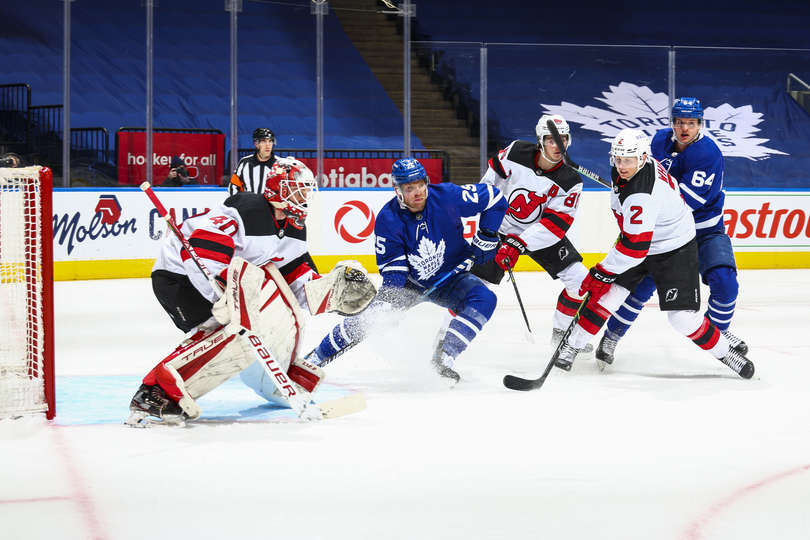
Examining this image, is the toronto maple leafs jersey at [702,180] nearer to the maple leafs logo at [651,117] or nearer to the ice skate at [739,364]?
the ice skate at [739,364]

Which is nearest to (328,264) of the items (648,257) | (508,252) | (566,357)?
(508,252)

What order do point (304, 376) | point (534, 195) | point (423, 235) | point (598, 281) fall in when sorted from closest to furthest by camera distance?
point (304, 376) → point (423, 235) → point (598, 281) → point (534, 195)

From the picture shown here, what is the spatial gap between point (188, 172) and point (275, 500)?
658 cm

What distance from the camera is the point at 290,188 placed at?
3.48 m

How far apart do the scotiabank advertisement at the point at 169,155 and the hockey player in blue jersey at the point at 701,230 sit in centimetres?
495

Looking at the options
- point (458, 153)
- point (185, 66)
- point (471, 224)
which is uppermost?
point (185, 66)

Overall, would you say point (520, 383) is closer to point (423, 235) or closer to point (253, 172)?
point (423, 235)

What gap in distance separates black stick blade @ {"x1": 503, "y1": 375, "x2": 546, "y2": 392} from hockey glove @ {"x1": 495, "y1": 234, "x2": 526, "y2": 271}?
2.34 ft

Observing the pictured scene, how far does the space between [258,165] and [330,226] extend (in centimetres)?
216

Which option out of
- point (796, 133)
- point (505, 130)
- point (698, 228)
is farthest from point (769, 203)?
point (698, 228)

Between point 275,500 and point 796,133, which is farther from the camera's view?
point 796,133

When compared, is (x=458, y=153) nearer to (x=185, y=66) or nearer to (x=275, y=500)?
(x=185, y=66)

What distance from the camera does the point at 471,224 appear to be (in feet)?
30.3

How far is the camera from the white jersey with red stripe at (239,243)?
3381mm
